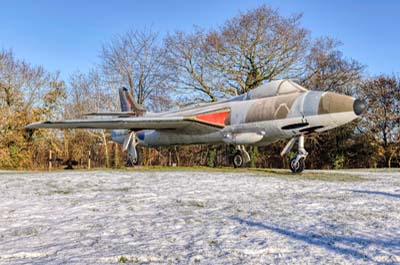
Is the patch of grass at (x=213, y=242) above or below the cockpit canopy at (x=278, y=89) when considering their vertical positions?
below

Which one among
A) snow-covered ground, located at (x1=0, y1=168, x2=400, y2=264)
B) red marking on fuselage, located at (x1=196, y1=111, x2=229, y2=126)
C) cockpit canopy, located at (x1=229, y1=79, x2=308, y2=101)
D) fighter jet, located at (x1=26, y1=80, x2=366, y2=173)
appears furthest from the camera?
red marking on fuselage, located at (x1=196, y1=111, x2=229, y2=126)

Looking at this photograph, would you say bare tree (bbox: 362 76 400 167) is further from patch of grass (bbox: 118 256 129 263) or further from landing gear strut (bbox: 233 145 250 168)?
patch of grass (bbox: 118 256 129 263)

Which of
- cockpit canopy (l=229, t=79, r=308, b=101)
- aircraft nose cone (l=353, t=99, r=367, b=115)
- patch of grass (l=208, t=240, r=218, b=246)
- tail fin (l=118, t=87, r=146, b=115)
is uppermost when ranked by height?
tail fin (l=118, t=87, r=146, b=115)

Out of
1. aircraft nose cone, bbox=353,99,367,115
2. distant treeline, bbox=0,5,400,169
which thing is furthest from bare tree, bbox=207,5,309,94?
aircraft nose cone, bbox=353,99,367,115

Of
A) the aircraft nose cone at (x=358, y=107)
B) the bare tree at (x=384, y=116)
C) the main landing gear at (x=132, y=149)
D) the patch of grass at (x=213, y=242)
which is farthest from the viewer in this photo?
the bare tree at (x=384, y=116)

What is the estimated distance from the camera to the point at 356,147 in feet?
77.5

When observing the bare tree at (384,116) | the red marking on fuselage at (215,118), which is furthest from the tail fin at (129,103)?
the bare tree at (384,116)

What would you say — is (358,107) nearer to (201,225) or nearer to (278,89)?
(278,89)

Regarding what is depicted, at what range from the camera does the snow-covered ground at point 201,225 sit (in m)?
3.05

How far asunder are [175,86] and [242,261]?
2172 centimetres

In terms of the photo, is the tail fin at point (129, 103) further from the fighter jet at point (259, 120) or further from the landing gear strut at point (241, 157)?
the landing gear strut at point (241, 157)

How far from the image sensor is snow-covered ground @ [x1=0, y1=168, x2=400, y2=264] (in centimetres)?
305

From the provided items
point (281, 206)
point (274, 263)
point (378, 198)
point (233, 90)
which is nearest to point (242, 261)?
point (274, 263)

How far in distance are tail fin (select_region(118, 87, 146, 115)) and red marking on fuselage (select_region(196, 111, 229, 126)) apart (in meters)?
6.57
